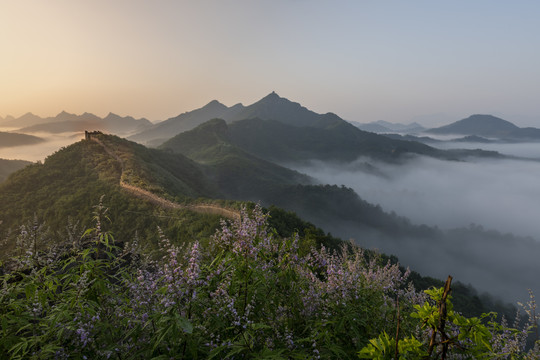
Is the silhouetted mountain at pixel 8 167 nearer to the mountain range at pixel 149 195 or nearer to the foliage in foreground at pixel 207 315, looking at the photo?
the mountain range at pixel 149 195

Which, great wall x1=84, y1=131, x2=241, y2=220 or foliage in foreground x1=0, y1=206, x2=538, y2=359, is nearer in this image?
foliage in foreground x1=0, y1=206, x2=538, y2=359

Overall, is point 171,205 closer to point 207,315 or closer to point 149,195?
point 149,195

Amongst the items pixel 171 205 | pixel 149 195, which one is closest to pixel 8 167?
pixel 149 195

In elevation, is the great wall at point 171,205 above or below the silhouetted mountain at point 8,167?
above

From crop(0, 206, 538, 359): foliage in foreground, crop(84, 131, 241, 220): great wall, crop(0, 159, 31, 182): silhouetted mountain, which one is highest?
crop(0, 206, 538, 359): foliage in foreground

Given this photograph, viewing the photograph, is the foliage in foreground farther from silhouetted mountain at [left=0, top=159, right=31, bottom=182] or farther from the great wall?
silhouetted mountain at [left=0, top=159, right=31, bottom=182]

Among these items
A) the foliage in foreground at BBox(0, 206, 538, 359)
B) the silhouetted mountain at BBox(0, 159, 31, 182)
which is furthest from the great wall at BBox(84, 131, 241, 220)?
the silhouetted mountain at BBox(0, 159, 31, 182)

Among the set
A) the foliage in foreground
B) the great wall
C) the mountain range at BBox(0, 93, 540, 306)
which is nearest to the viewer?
the foliage in foreground

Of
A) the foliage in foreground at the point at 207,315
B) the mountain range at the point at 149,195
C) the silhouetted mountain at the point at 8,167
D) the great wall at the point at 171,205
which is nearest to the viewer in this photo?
the foliage in foreground at the point at 207,315

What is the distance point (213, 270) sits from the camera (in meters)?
3.95

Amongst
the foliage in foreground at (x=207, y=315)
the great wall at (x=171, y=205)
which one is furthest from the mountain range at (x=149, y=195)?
the foliage in foreground at (x=207, y=315)

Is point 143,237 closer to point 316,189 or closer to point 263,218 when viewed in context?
point 263,218

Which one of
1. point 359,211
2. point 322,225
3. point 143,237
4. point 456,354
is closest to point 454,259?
point 359,211

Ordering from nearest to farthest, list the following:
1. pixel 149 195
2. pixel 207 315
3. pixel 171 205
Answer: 1. pixel 207 315
2. pixel 171 205
3. pixel 149 195
